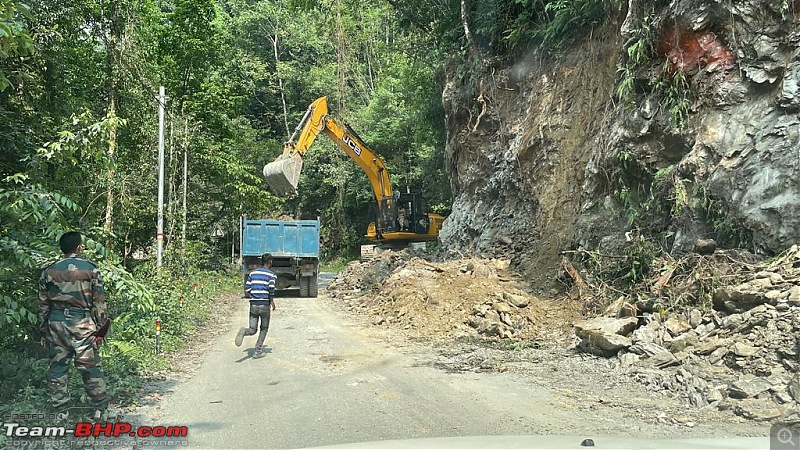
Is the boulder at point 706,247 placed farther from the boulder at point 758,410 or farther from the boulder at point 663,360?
the boulder at point 758,410

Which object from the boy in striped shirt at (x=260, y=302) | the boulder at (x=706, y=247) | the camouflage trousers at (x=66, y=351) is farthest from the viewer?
the boy in striped shirt at (x=260, y=302)

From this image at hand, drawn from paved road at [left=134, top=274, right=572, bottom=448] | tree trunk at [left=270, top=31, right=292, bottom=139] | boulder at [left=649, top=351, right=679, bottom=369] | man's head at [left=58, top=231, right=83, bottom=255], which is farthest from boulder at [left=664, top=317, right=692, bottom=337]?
tree trunk at [left=270, top=31, right=292, bottom=139]

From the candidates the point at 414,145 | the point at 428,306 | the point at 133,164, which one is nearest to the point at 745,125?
the point at 428,306

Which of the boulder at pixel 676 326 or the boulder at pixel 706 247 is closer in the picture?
the boulder at pixel 676 326

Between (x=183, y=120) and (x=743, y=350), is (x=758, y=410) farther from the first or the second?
(x=183, y=120)

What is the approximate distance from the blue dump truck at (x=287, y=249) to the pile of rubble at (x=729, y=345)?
40.2ft

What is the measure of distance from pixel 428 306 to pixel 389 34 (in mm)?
32571

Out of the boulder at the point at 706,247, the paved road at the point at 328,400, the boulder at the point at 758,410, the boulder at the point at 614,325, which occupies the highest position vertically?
the boulder at the point at 706,247

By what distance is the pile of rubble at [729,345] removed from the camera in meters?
6.73

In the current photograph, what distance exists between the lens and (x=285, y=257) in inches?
810

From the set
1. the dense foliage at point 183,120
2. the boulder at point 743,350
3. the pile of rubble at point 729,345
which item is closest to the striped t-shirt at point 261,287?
the dense foliage at point 183,120

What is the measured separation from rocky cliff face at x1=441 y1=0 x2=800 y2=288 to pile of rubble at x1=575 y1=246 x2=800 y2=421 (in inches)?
60.1

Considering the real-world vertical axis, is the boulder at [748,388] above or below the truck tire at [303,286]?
above

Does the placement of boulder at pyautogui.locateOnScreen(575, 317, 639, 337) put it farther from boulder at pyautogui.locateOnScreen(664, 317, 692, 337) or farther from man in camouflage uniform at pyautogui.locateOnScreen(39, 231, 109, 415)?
man in camouflage uniform at pyautogui.locateOnScreen(39, 231, 109, 415)
